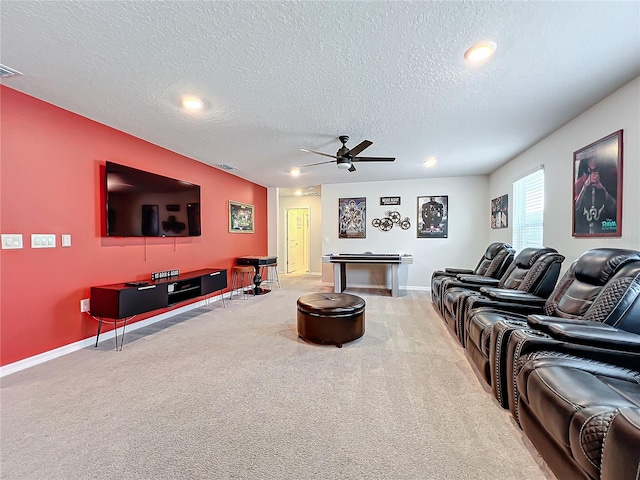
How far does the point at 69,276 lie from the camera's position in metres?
2.84

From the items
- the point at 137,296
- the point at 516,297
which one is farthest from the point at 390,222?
the point at 137,296

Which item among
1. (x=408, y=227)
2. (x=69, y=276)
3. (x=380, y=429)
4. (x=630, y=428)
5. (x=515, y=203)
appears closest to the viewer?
(x=630, y=428)

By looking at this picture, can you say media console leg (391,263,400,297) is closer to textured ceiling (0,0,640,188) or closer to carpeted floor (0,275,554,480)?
carpeted floor (0,275,554,480)

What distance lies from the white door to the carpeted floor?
19.8 ft

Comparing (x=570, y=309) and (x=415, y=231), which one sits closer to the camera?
(x=570, y=309)

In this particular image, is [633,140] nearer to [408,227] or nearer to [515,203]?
[515,203]

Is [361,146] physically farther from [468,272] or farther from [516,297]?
[468,272]

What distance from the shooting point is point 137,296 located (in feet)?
9.90

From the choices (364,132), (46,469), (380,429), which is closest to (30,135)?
(46,469)

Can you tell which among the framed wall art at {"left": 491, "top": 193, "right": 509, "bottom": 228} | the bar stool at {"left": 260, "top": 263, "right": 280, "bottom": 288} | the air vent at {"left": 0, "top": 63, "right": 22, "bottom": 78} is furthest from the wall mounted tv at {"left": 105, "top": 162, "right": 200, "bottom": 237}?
the framed wall art at {"left": 491, "top": 193, "right": 509, "bottom": 228}

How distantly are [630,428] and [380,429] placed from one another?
116cm

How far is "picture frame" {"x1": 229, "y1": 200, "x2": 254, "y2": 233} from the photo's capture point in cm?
561

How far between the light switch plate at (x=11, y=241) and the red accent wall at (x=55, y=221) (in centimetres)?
4

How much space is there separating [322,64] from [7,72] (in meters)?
2.42
